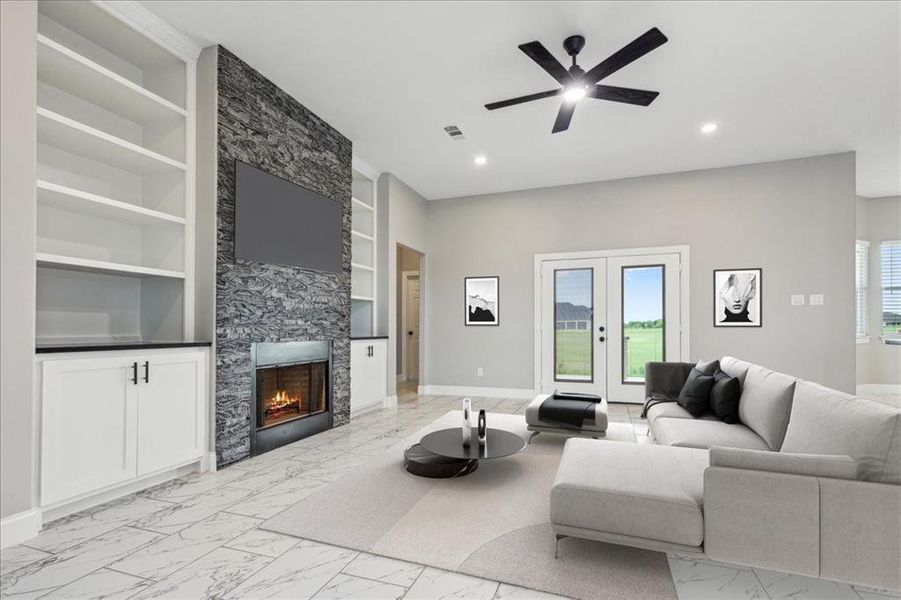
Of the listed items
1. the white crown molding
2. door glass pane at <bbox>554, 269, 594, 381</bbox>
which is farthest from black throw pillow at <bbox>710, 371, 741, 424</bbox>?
the white crown molding

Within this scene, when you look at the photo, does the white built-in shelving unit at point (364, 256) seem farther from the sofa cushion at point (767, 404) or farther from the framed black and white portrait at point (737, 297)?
the framed black and white portrait at point (737, 297)

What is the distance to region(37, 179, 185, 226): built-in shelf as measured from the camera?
2.63 meters

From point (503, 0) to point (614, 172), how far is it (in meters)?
3.81

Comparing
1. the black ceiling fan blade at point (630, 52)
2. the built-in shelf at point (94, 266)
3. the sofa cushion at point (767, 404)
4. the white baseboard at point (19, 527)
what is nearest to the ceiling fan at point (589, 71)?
the black ceiling fan blade at point (630, 52)

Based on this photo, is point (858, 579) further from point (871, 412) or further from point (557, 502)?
point (557, 502)

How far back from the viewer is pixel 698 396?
3.51 meters

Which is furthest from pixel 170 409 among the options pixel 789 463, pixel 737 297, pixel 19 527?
pixel 737 297

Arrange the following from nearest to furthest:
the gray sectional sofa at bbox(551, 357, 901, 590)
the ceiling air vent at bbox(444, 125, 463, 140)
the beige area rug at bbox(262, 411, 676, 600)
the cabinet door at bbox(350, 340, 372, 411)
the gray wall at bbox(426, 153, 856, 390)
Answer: the gray sectional sofa at bbox(551, 357, 901, 590), the beige area rug at bbox(262, 411, 676, 600), the ceiling air vent at bbox(444, 125, 463, 140), the cabinet door at bbox(350, 340, 372, 411), the gray wall at bbox(426, 153, 856, 390)

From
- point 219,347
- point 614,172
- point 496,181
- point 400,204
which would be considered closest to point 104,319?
point 219,347

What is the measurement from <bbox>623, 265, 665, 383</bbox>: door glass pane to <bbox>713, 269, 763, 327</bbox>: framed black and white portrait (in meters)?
0.70

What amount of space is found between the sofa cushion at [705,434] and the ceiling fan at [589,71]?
8.14 ft

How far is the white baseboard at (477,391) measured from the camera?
678 cm

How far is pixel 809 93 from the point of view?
3.99 m

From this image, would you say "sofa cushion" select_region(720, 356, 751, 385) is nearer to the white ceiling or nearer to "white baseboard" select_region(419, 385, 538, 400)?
the white ceiling
